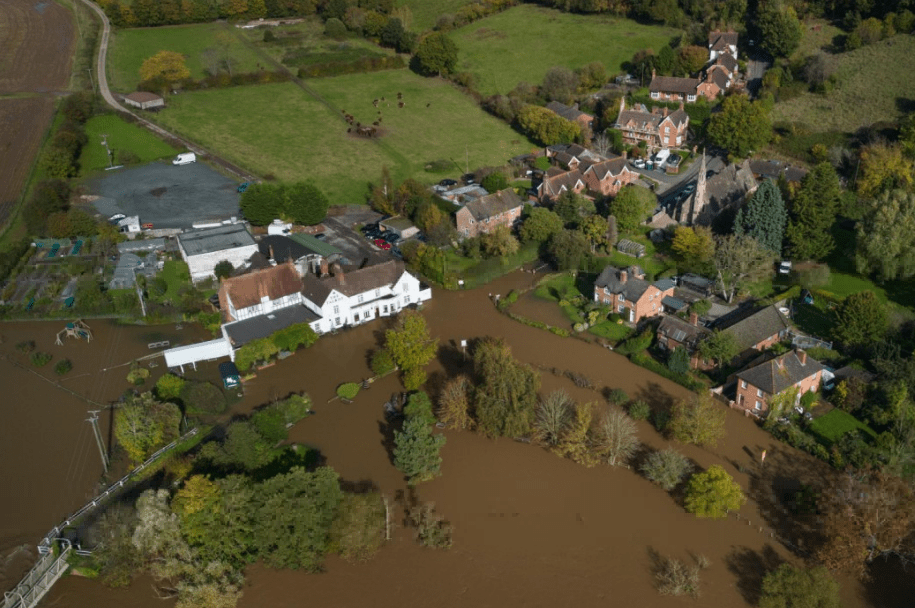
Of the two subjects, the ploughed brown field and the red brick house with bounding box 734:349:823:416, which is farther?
the ploughed brown field

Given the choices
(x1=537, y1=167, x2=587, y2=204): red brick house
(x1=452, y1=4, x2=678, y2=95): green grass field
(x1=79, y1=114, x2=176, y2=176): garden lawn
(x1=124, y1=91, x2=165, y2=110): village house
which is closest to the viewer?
(x1=537, y1=167, x2=587, y2=204): red brick house

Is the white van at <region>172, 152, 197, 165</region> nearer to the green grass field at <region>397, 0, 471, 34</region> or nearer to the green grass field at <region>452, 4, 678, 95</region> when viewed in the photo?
the green grass field at <region>452, 4, 678, 95</region>

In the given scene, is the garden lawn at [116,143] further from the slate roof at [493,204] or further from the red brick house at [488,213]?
the slate roof at [493,204]

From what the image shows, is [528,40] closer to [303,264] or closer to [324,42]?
[324,42]

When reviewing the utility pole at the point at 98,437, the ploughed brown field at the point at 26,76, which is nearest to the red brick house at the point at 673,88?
the ploughed brown field at the point at 26,76

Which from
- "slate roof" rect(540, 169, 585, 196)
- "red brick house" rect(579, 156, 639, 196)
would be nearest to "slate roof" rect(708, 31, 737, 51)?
"red brick house" rect(579, 156, 639, 196)

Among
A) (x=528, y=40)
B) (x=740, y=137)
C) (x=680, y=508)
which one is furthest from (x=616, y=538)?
(x=528, y=40)
